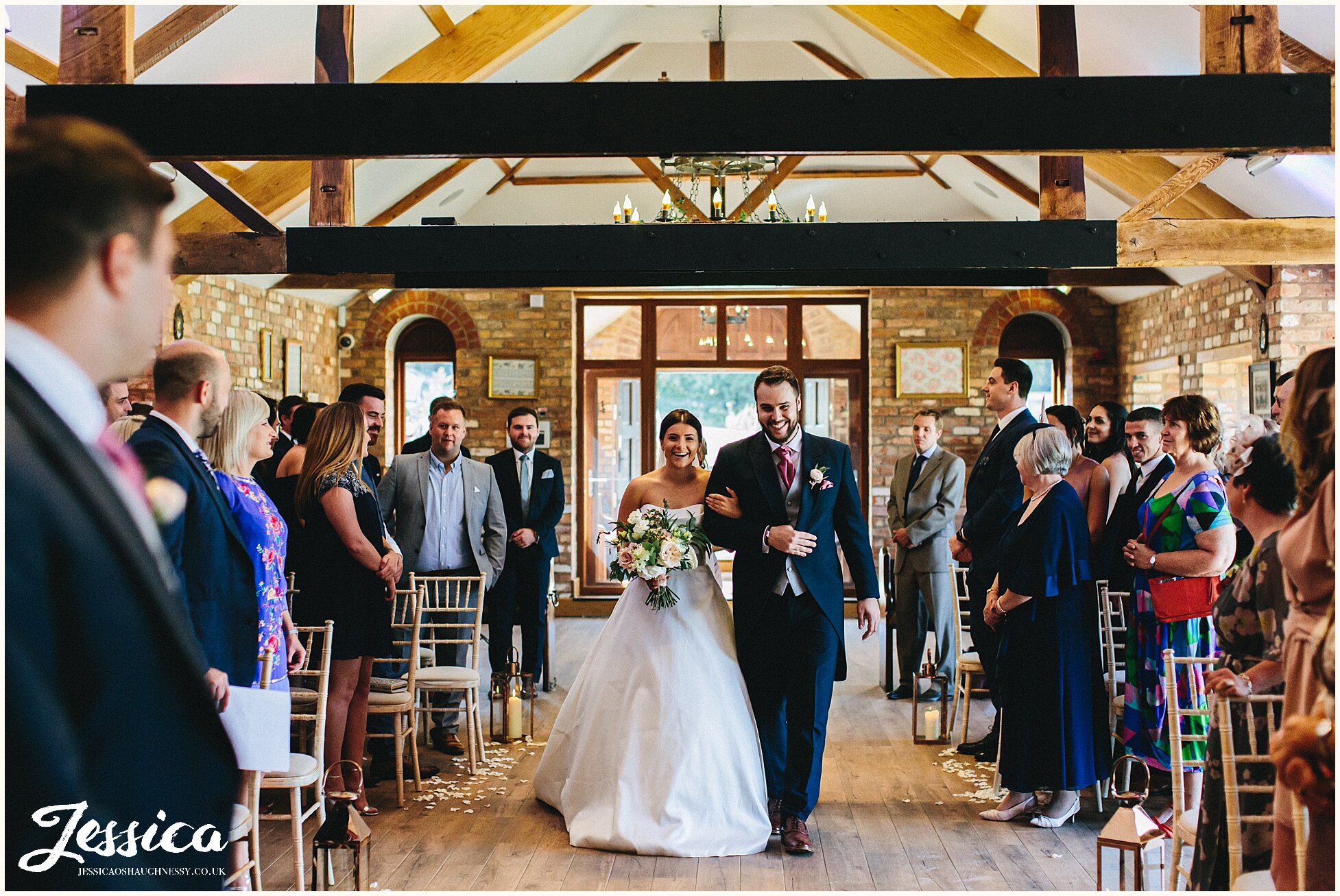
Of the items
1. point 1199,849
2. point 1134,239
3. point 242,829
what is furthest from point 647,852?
point 1134,239

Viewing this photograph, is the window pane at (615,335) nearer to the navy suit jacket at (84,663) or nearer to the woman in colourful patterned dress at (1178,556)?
the woman in colourful patterned dress at (1178,556)

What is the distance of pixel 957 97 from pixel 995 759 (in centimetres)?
350

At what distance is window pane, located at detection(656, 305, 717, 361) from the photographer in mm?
11086

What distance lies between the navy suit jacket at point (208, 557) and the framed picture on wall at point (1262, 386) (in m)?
6.78

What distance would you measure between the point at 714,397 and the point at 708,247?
563 centimetres

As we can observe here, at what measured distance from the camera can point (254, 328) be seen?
29.6ft

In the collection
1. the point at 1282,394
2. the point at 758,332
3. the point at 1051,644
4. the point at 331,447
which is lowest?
the point at 1051,644

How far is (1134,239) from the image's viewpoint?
6.06m

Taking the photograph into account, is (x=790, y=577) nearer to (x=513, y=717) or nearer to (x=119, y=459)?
(x=513, y=717)

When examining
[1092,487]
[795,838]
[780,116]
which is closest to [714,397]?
[1092,487]

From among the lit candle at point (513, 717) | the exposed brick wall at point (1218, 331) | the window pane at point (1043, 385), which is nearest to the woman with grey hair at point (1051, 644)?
the lit candle at point (513, 717)

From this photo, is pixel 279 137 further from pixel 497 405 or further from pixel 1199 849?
pixel 497 405

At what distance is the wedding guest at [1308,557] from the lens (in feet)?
5.87

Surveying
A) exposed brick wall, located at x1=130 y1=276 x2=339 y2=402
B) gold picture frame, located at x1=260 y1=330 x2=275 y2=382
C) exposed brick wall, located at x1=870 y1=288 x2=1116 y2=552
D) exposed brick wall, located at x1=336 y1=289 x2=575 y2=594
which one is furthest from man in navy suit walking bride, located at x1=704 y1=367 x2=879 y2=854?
exposed brick wall, located at x1=336 y1=289 x2=575 y2=594
